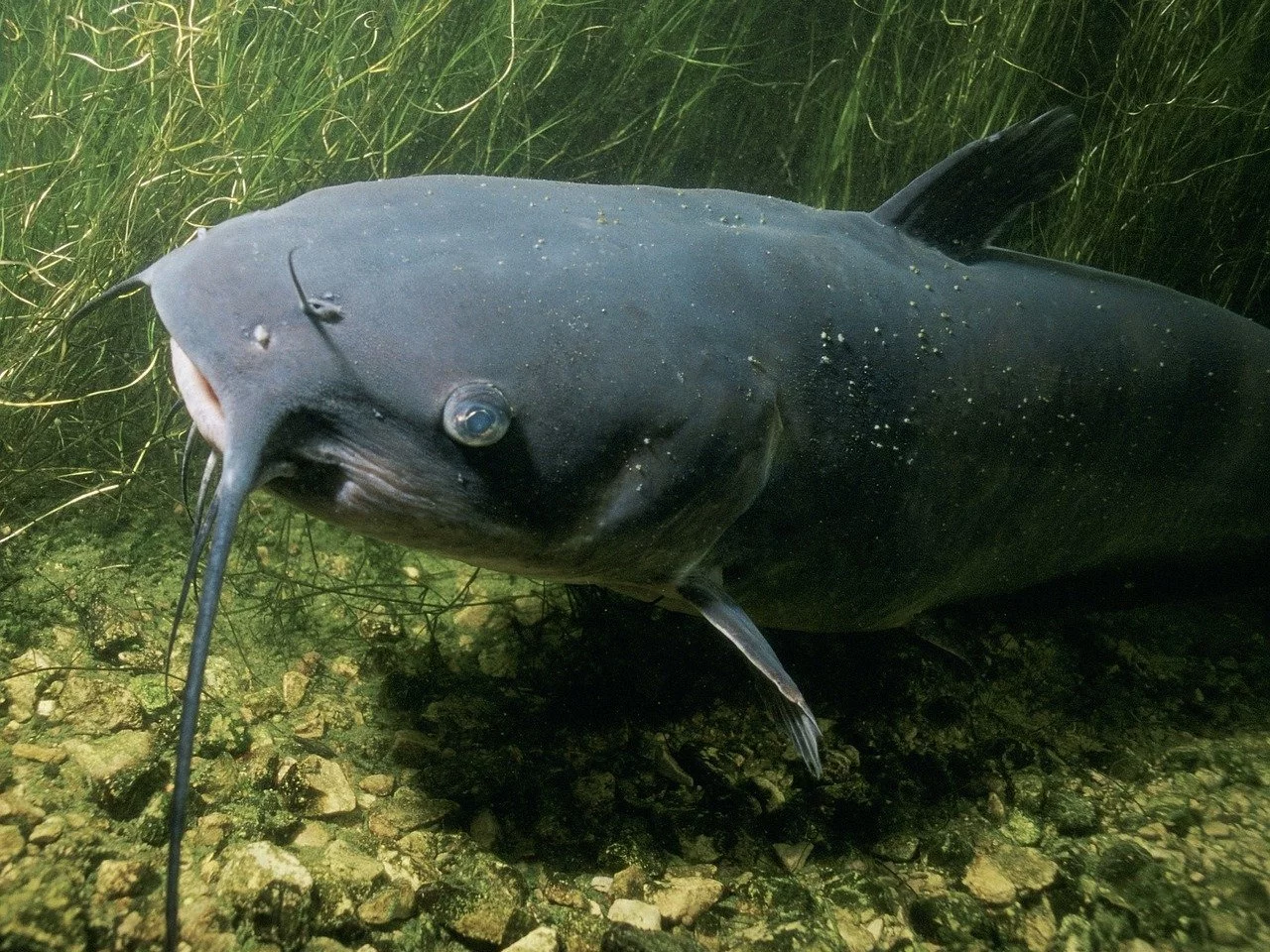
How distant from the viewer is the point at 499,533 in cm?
143

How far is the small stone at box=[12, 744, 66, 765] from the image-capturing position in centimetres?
153

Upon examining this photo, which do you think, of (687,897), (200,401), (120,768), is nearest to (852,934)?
(687,897)

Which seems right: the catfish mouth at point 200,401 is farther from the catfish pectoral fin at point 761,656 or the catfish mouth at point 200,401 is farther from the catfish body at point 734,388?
the catfish pectoral fin at point 761,656

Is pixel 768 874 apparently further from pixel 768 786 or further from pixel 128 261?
pixel 128 261

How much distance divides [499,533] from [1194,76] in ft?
12.5

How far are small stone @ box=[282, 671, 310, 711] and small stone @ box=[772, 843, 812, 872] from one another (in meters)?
1.18

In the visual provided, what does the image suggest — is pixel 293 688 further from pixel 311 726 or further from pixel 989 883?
pixel 989 883

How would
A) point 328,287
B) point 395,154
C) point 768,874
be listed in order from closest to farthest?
point 328,287 < point 768,874 < point 395,154

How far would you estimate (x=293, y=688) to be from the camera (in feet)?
6.55

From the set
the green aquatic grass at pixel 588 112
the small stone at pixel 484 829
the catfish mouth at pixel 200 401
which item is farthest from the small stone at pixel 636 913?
the green aquatic grass at pixel 588 112

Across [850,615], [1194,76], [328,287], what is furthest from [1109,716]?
[1194,76]

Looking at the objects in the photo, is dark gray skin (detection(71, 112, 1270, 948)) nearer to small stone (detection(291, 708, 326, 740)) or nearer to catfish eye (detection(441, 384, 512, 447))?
catfish eye (detection(441, 384, 512, 447))

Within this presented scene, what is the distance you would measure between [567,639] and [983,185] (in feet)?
5.49

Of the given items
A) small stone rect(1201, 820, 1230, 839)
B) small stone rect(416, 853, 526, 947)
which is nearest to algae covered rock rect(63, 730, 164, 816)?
small stone rect(416, 853, 526, 947)
